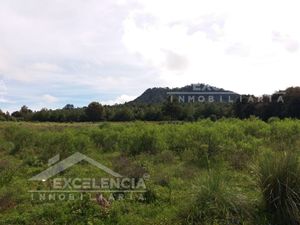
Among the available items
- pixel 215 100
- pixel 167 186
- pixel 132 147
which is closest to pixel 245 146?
pixel 132 147

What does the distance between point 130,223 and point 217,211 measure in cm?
129

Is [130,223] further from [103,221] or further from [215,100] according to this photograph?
[215,100]

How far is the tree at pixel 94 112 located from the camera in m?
56.8

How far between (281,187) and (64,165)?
21.5 feet

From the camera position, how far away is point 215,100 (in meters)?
55.3

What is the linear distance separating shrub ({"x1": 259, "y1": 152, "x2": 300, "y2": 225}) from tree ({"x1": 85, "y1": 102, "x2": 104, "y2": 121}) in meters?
51.1

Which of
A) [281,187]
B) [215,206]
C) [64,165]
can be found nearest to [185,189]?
[215,206]

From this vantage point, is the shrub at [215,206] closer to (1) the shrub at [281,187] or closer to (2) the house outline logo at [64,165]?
(1) the shrub at [281,187]

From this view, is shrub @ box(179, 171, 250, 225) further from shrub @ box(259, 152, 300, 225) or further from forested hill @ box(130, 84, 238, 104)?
forested hill @ box(130, 84, 238, 104)

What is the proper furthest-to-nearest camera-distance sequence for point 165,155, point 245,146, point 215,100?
1. point 215,100
2. point 245,146
3. point 165,155

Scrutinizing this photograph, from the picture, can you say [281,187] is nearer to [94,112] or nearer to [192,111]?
[192,111]

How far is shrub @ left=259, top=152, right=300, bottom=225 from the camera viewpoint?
18.1 ft

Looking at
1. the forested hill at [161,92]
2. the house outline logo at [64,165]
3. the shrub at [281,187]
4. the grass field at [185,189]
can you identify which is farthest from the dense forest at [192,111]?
the shrub at [281,187]

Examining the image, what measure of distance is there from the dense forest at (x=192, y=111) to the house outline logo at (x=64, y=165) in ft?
76.2
